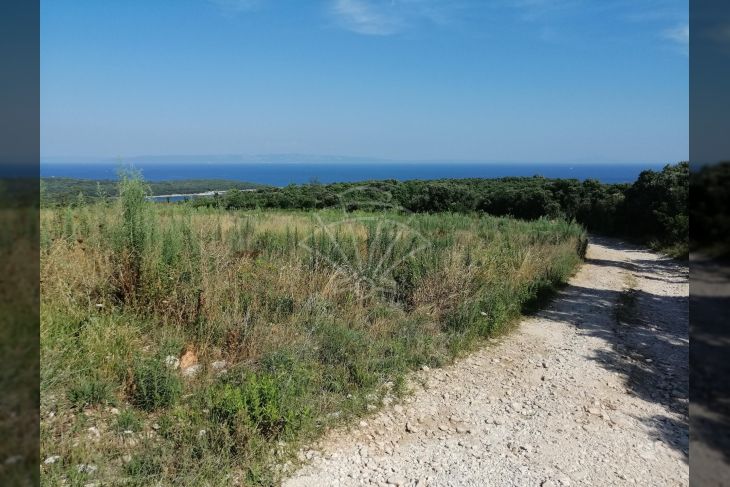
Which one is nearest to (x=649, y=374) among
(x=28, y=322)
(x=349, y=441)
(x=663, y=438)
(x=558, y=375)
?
(x=558, y=375)

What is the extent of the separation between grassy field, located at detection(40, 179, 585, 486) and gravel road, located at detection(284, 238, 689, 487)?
0.30 metres

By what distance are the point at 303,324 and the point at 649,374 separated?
3880 millimetres

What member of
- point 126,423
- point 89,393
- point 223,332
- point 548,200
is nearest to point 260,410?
point 126,423

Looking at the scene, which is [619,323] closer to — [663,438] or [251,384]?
[663,438]

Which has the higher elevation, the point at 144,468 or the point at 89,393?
the point at 89,393

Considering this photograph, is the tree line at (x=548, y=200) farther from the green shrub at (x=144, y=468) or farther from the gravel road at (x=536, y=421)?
the green shrub at (x=144, y=468)

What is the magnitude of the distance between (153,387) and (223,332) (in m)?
1.07

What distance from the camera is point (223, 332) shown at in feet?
15.9

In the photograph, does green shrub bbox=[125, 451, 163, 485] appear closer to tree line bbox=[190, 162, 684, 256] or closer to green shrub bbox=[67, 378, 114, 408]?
green shrub bbox=[67, 378, 114, 408]

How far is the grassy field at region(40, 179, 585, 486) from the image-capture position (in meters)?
3.26

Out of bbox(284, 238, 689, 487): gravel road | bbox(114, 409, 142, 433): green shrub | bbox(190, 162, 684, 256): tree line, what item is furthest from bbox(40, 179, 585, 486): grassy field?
bbox(190, 162, 684, 256): tree line

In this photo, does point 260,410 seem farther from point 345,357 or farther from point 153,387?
point 345,357

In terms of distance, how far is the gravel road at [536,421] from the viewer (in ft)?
10.8

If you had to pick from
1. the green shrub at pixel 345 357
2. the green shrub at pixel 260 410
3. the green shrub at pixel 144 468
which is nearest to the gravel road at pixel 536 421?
the green shrub at pixel 260 410
